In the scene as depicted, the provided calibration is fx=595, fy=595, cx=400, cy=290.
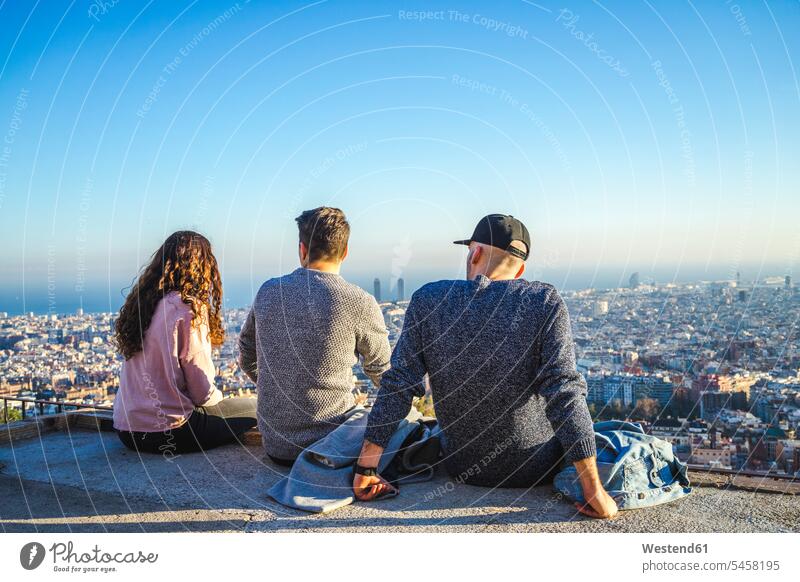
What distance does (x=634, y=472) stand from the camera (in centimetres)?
287

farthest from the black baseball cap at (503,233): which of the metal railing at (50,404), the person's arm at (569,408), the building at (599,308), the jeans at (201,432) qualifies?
the metal railing at (50,404)

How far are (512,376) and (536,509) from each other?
2.14 ft

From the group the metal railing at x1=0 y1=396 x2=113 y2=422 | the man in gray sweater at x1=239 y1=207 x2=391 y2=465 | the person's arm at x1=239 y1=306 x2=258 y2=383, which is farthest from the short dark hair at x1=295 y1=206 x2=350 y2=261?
the metal railing at x1=0 y1=396 x2=113 y2=422

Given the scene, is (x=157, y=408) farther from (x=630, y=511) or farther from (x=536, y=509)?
(x=630, y=511)

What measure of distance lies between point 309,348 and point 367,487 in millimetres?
824

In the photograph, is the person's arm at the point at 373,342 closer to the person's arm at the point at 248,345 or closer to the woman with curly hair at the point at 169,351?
the person's arm at the point at 248,345

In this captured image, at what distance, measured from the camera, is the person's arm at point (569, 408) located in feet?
8.85

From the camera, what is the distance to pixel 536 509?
284cm

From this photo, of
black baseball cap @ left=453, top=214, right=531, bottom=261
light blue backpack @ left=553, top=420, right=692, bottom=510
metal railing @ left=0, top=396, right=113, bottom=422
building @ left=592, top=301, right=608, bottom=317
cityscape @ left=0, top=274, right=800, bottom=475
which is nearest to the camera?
light blue backpack @ left=553, top=420, right=692, bottom=510

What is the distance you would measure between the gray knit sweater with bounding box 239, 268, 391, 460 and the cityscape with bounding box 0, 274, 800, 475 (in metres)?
0.26

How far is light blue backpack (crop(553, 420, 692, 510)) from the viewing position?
111 inches

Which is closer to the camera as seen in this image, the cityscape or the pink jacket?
the pink jacket
